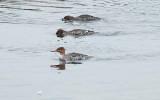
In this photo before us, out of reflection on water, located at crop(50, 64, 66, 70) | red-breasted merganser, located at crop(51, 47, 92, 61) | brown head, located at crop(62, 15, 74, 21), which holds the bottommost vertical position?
reflection on water, located at crop(50, 64, 66, 70)

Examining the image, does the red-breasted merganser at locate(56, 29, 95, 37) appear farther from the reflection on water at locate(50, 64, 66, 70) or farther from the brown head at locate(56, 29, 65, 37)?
the reflection on water at locate(50, 64, 66, 70)

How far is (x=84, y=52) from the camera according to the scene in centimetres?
2689

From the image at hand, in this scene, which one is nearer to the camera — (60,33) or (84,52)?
(84,52)

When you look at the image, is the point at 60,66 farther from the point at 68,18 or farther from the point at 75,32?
the point at 68,18

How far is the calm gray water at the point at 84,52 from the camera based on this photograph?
20.2 m

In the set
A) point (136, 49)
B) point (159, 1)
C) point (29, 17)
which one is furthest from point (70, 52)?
point (159, 1)

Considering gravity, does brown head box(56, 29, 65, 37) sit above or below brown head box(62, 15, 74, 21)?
below

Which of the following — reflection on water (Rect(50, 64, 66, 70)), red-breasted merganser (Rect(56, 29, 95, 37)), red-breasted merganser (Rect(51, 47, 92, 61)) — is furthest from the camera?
red-breasted merganser (Rect(56, 29, 95, 37))

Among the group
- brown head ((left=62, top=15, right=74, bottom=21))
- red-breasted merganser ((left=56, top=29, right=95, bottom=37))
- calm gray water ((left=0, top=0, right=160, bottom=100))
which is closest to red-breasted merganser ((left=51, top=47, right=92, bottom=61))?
calm gray water ((left=0, top=0, right=160, bottom=100))

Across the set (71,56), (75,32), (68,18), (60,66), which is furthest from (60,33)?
(60,66)

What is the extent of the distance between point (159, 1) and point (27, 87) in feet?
84.3

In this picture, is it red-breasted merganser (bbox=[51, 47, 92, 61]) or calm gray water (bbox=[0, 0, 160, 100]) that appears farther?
red-breasted merganser (bbox=[51, 47, 92, 61])

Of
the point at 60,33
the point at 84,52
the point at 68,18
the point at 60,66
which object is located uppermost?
the point at 68,18

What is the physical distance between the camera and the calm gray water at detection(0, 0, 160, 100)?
2016 cm
